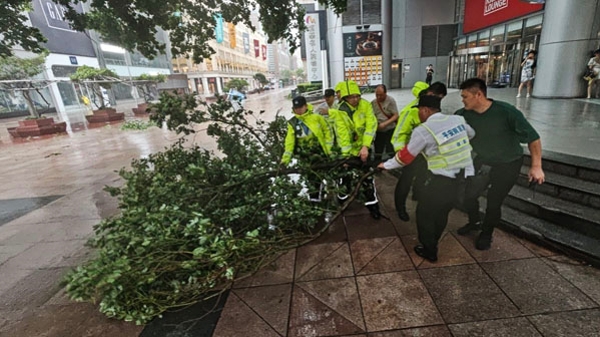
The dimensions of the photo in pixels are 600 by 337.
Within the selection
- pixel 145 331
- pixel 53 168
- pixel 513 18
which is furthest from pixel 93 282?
pixel 513 18

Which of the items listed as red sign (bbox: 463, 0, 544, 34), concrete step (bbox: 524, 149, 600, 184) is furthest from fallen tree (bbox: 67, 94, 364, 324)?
red sign (bbox: 463, 0, 544, 34)

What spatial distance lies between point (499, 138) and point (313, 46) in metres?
20.5

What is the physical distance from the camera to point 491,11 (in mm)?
13883

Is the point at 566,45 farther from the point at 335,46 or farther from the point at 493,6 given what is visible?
the point at 335,46

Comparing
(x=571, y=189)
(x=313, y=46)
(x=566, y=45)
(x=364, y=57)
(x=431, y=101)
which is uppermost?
(x=313, y=46)

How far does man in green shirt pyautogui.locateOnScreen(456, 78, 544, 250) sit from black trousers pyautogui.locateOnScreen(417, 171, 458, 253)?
47 cm

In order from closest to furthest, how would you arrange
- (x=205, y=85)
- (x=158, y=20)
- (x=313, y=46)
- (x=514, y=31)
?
(x=158, y=20)
(x=514, y=31)
(x=313, y=46)
(x=205, y=85)

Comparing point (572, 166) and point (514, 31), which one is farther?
point (514, 31)

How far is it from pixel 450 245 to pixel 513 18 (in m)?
14.2

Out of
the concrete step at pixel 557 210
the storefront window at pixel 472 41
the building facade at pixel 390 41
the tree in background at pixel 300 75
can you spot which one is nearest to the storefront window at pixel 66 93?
the building facade at pixel 390 41

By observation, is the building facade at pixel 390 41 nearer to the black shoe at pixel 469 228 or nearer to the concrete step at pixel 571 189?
the concrete step at pixel 571 189

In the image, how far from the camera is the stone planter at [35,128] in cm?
1444

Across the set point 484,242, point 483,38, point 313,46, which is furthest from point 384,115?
point 313,46

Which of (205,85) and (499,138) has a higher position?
(205,85)
